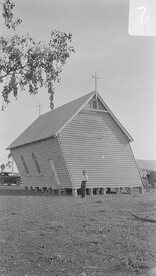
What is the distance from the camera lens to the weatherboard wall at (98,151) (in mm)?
21219

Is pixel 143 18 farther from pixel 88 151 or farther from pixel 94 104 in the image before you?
pixel 94 104

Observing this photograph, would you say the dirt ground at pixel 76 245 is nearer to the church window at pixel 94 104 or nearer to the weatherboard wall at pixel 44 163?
the weatherboard wall at pixel 44 163

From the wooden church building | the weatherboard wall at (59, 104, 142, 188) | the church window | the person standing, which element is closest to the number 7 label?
the person standing

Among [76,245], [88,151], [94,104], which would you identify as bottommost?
[76,245]

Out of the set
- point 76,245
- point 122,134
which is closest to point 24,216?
point 76,245

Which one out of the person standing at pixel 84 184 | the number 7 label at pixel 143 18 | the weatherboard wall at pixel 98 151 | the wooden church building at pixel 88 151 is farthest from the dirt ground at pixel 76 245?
the weatherboard wall at pixel 98 151

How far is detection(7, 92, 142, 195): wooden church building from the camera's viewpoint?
21.1 m

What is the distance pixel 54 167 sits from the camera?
73.1ft

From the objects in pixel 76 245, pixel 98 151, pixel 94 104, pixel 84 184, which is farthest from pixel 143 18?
pixel 94 104

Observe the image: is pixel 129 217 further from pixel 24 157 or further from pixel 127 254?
pixel 24 157

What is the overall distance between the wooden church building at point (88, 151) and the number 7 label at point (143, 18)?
14758 millimetres

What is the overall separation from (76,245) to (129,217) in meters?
3.72

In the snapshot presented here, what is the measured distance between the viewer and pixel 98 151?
22.1 meters

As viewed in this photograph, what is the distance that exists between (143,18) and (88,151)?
1602cm
